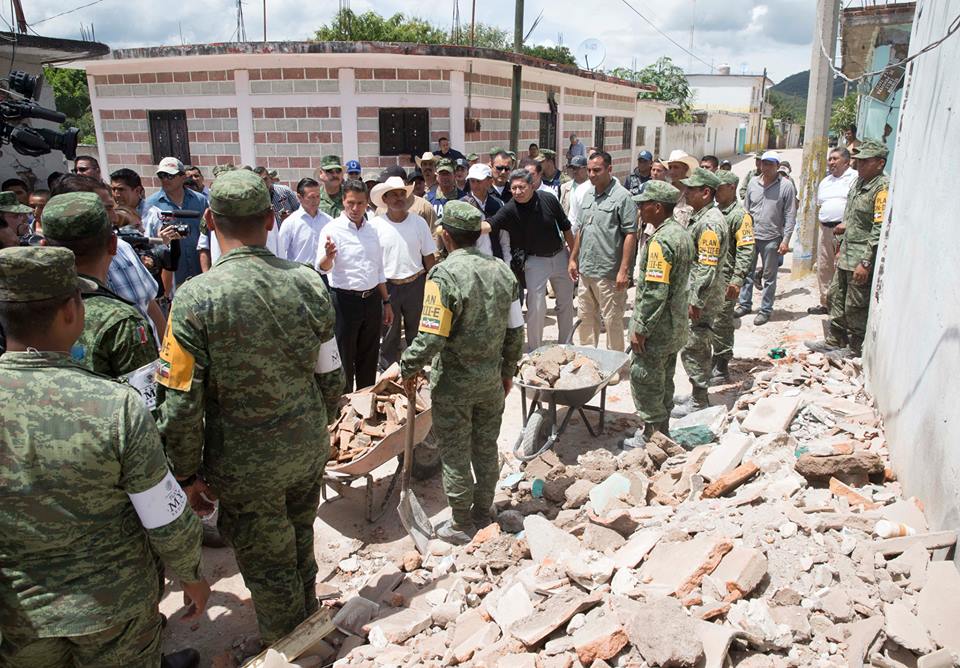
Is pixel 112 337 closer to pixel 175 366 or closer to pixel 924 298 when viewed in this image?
pixel 175 366

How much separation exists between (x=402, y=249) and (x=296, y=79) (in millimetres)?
5976

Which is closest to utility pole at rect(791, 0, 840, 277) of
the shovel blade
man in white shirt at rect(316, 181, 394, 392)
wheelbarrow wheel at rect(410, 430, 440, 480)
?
man in white shirt at rect(316, 181, 394, 392)

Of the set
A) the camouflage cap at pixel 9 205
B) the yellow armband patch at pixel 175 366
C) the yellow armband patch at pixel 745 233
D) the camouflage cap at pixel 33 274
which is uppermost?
the camouflage cap at pixel 9 205

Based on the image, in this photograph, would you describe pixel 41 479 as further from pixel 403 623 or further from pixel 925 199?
pixel 925 199

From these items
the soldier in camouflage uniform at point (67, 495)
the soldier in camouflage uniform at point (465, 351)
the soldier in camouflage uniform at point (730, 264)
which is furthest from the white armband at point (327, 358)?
the soldier in camouflage uniform at point (730, 264)

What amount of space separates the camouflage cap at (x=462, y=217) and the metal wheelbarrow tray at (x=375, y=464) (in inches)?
49.3

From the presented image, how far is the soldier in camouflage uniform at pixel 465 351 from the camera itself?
3.84 metres

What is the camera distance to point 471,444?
420 centimetres

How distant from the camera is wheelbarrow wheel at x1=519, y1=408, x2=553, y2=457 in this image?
5263mm

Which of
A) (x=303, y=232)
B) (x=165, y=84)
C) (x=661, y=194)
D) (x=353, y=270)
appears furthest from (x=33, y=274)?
(x=165, y=84)

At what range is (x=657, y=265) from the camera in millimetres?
Answer: 4984

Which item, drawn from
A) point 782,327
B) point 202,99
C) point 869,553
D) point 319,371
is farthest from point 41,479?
point 202,99

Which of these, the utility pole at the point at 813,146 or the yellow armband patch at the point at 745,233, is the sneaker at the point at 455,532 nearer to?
the yellow armband patch at the point at 745,233

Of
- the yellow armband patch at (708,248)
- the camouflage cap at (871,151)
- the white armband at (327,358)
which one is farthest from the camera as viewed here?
the camouflage cap at (871,151)
